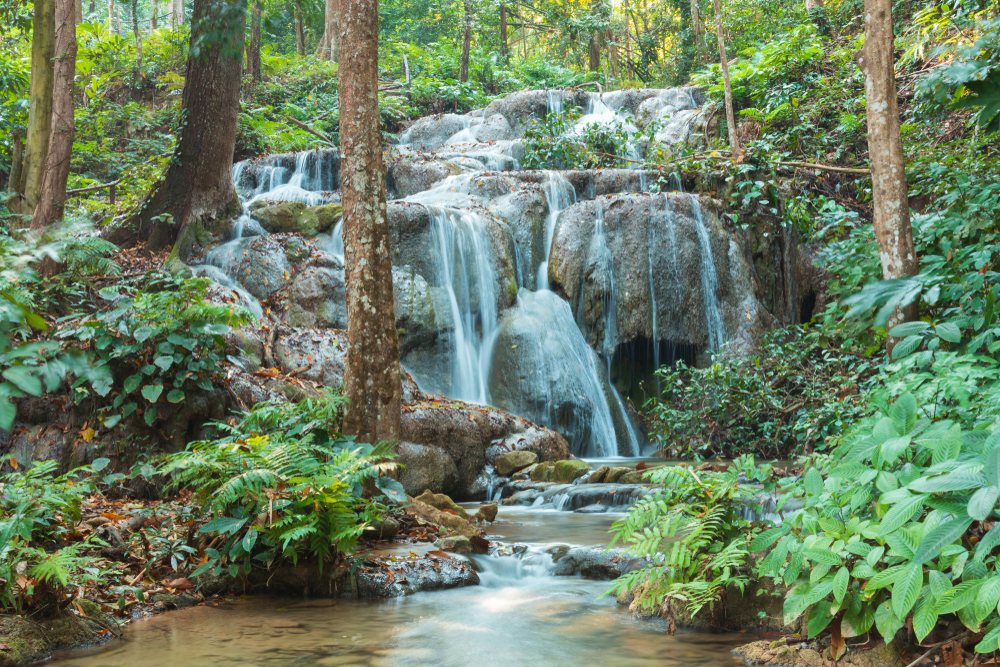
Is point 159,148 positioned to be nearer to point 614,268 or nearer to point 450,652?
point 614,268

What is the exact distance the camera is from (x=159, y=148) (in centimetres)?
1783

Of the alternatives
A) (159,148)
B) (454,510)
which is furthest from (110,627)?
(159,148)

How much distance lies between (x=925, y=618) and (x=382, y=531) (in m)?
3.87

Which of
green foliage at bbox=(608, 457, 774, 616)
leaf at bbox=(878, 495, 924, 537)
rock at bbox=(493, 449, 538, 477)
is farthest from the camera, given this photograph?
rock at bbox=(493, 449, 538, 477)

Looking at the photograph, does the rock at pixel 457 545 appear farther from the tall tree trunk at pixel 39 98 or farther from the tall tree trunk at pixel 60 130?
the tall tree trunk at pixel 39 98

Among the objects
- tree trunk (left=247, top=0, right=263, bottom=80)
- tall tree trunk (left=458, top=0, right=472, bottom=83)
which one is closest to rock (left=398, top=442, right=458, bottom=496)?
tree trunk (left=247, top=0, right=263, bottom=80)

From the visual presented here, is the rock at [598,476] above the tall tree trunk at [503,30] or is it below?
below

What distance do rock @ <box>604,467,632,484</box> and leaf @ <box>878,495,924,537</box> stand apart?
5.49 metres

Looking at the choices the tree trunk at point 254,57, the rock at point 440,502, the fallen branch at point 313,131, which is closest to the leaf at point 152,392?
the rock at point 440,502

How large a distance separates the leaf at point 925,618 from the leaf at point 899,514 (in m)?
0.27

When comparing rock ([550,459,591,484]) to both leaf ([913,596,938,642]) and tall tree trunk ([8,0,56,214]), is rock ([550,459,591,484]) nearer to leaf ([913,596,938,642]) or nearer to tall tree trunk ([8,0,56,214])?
leaf ([913,596,938,642])

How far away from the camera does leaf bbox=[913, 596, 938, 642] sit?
2.45 m

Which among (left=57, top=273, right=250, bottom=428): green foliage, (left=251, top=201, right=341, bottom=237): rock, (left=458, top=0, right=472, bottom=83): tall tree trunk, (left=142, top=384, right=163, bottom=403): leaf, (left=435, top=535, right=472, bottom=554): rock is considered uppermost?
(left=458, top=0, right=472, bottom=83): tall tree trunk

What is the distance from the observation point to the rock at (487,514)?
6825 millimetres
